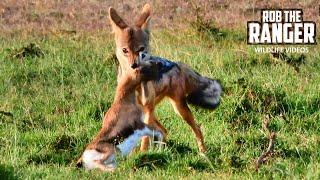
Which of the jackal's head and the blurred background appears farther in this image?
the blurred background

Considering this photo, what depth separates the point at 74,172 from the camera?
6.27 metres

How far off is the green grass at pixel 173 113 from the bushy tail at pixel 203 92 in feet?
1.13

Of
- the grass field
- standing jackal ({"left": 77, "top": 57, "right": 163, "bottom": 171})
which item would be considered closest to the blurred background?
the grass field

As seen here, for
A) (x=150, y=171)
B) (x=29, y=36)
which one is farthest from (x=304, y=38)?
(x=150, y=171)

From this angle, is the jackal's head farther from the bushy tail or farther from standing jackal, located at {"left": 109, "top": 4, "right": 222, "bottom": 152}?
the bushy tail

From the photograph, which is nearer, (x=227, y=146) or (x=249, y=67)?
(x=227, y=146)

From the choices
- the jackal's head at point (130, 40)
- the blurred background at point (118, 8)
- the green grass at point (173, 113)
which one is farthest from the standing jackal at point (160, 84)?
the blurred background at point (118, 8)

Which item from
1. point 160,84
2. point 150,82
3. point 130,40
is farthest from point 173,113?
point 130,40

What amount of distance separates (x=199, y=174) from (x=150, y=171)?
17.7 inches

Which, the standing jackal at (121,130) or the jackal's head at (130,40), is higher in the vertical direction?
the jackal's head at (130,40)

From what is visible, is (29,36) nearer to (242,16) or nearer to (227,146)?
(242,16)

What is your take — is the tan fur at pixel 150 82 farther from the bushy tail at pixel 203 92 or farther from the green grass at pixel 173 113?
the green grass at pixel 173 113

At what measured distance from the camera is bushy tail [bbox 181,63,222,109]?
7.32m

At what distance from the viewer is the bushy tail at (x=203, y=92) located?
7.32 meters
